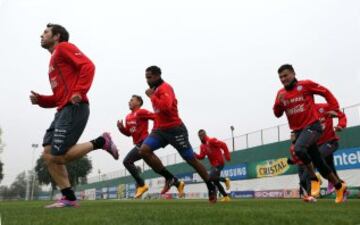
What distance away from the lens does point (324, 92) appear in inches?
280

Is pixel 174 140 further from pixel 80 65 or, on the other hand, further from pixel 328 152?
pixel 328 152

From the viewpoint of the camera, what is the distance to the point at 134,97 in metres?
10.2

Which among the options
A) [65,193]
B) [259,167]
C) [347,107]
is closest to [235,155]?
[259,167]

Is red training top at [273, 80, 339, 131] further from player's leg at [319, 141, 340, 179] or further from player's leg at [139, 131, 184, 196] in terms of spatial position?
player's leg at [139, 131, 184, 196]

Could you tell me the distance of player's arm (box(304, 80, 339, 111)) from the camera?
23.2ft

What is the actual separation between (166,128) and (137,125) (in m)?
2.74

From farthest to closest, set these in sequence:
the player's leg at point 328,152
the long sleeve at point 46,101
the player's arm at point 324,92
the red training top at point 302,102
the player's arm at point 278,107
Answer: the player's leg at point 328,152, the player's arm at point 278,107, the player's arm at point 324,92, the red training top at point 302,102, the long sleeve at point 46,101

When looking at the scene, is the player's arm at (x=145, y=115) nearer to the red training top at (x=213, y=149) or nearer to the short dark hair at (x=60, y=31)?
the red training top at (x=213, y=149)

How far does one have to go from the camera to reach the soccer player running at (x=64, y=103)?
4.98 meters

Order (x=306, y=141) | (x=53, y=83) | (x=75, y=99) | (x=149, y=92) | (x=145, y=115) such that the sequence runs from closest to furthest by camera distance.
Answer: (x=75, y=99), (x=53, y=83), (x=306, y=141), (x=149, y=92), (x=145, y=115)

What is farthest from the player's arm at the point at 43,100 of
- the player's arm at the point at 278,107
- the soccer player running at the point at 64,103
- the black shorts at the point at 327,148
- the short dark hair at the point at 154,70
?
the black shorts at the point at 327,148

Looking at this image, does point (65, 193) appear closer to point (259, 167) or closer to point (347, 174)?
point (347, 174)

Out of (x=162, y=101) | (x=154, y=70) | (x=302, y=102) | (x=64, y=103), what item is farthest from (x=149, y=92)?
(x=302, y=102)

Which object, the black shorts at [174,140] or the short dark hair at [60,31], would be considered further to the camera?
the black shorts at [174,140]
